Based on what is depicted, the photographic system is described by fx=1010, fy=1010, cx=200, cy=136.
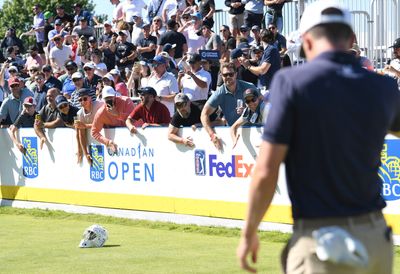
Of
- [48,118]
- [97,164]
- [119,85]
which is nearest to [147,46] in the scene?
[119,85]

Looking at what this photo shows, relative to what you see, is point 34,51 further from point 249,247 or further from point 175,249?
point 249,247

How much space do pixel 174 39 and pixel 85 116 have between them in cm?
432

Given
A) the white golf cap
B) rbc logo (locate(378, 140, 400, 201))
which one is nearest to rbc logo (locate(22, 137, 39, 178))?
rbc logo (locate(378, 140, 400, 201))

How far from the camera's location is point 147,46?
22078mm

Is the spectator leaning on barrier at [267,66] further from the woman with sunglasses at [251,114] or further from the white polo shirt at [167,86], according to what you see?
the woman with sunglasses at [251,114]

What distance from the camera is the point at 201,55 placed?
18.0m

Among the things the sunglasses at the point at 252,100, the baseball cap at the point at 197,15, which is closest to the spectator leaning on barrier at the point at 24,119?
the baseball cap at the point at 197,15

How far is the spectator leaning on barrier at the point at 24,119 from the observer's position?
18664 millimetres

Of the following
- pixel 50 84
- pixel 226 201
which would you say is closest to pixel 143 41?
pixel 50 84

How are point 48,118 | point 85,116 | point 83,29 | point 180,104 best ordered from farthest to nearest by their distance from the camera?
point 83,29 → point 48,118 → point 85,116 → point 180,104

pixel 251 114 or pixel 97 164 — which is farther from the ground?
pixel 251 114

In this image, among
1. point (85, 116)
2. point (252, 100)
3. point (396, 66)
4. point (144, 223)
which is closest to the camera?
point (252, 100)

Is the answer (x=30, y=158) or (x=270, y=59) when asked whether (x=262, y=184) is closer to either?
(x=270, y=59)

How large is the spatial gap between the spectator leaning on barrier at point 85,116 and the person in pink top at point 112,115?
1.08ft
